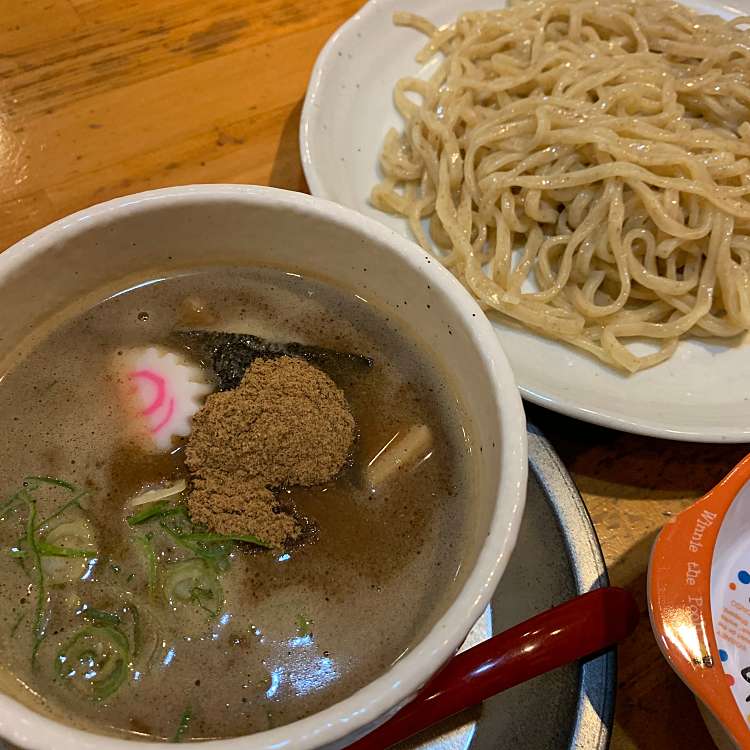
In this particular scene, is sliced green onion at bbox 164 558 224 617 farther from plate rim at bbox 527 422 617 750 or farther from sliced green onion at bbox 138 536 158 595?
plate rim at bbox 527 422 617 750

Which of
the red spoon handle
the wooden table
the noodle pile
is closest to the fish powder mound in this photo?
the red spoon handle

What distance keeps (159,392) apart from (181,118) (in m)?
1.13

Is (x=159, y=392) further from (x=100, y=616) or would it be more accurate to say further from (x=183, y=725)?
(x=183, y=725)

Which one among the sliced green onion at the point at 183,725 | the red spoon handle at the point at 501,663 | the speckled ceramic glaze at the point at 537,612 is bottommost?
the speckled ceramic glaze at the point at 537,612

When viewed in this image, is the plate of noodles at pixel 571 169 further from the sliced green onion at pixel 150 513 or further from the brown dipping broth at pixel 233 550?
the sliced green onion at pixel 150 513

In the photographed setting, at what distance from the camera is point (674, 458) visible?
1510 millimetres

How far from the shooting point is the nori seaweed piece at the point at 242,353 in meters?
1.09

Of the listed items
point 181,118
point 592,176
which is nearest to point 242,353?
point 181,118

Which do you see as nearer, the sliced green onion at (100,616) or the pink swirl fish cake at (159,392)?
the sliced green onion at (100,616)

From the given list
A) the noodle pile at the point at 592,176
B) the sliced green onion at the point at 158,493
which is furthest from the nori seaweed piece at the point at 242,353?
the noodle pile at the point at 592,176

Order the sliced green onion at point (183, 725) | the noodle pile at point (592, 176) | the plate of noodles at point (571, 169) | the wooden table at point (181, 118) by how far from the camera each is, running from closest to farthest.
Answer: the sliced green onion at point (183, 725)
the wooden table at point (181, 118)
the plate of noodles at point (571, 169)
the noodle pile at point (592, 176)

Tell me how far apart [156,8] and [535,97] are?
3.81 feet

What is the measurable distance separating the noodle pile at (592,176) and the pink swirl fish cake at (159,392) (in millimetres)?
846

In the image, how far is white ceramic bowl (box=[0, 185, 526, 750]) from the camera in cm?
84
